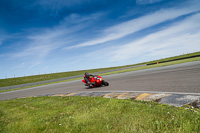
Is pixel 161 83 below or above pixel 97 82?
below

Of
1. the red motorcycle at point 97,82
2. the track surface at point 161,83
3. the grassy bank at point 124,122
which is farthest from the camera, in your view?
the red motorcycle at point 97,82

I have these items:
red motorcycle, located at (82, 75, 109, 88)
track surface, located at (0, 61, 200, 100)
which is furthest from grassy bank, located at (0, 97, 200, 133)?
red motorcycle, located at (82, 75, 109, 88)

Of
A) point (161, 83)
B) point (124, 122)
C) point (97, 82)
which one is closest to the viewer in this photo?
point (124, 122)

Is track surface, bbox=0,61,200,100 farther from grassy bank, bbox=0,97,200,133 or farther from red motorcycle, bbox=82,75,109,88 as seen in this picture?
grassy bank, bbox=0,97,200,133

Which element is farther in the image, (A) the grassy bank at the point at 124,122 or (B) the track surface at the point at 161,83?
(B) the track surface at the point at 161,83

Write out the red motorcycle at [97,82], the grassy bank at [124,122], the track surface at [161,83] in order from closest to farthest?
the grassy bank at [124,122] < the track surface at [161,83] < the red motorcycle at [97,82]

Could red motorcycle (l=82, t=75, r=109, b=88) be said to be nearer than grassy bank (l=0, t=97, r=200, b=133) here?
No

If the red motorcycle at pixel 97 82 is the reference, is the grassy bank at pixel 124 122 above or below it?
below

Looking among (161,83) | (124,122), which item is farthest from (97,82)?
(124,122)

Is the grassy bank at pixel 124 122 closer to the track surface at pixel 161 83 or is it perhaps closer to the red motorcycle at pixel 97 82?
the track surface at pixel 161 83

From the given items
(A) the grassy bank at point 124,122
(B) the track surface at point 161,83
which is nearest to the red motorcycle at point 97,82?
(B) the track surface at point 161,83

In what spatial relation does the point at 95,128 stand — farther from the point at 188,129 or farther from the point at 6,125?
the point at 6,125

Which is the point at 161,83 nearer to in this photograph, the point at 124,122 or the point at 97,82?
the point at 97,82

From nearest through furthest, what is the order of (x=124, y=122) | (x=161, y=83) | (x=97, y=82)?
(x=124, y=122) < (x=161, y=83) < (x=97, y=82)
